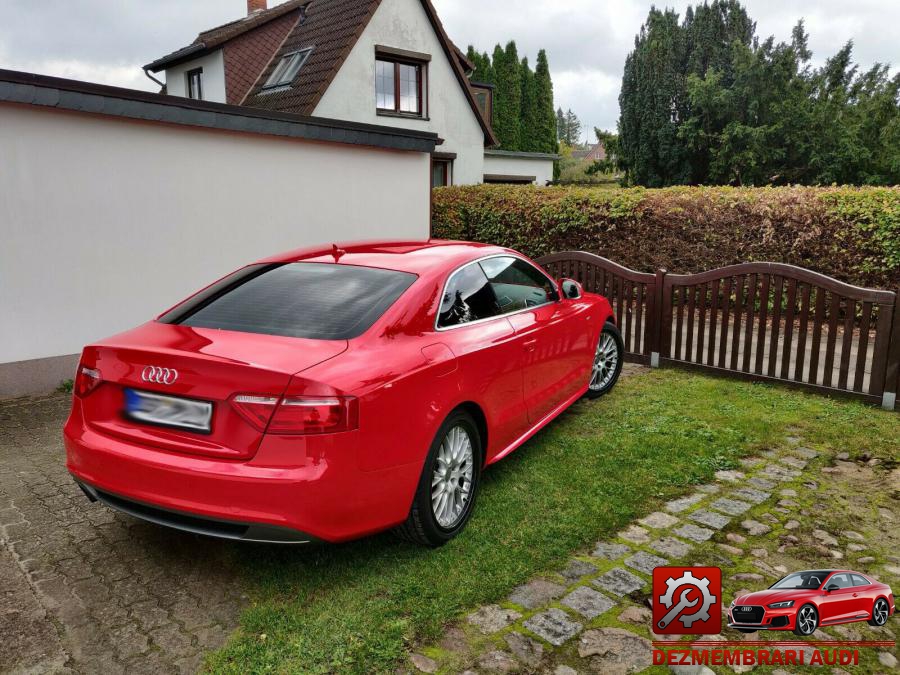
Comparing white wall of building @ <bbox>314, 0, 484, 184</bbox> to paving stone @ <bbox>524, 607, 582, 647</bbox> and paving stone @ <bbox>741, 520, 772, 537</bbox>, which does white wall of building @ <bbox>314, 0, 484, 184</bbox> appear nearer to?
paving stone @ <bbox>741, 520, 772, 537</bbox>

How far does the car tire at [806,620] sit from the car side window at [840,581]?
0.21 m

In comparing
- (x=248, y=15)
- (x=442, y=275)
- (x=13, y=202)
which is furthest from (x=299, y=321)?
(x=248, y=15)

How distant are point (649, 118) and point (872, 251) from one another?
64.4ft

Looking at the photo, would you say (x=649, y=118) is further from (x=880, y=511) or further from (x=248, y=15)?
(x=880, y=511)

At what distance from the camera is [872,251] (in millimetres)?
8336

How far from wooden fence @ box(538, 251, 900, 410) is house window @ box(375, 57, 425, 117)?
12620 mm

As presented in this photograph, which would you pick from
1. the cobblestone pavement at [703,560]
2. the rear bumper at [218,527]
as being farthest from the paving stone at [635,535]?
the rear bumper at [218,527]

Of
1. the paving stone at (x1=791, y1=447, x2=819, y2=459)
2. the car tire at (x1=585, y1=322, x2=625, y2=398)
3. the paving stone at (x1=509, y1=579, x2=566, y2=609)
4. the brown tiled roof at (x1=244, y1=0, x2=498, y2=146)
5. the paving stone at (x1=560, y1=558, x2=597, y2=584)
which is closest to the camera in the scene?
the paving stone at (x1=509, y1=579, x2=566, y2=609)

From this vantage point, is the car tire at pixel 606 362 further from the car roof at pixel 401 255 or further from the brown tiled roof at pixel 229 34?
the brown tiled roof at pixel 229 34

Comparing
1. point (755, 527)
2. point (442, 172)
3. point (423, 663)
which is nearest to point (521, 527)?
point (423, 663)

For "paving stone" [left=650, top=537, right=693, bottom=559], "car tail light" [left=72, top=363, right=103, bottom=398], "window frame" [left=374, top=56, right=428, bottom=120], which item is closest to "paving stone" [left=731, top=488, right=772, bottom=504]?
"paving stone" [left=650, top=537, right=693, bottom=559]

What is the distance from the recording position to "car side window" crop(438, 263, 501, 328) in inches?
146

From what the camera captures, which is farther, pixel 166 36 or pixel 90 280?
pixel 166 36

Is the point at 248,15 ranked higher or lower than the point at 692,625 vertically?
higher
